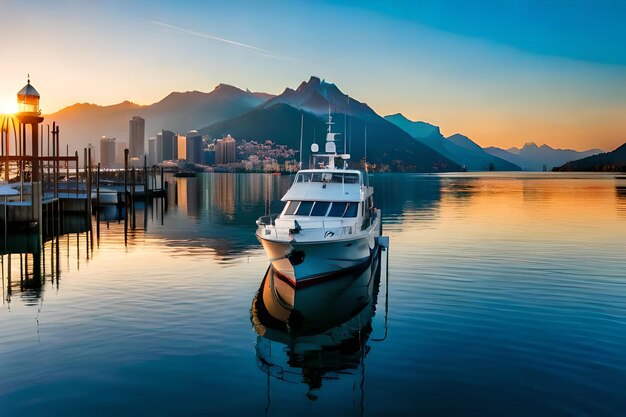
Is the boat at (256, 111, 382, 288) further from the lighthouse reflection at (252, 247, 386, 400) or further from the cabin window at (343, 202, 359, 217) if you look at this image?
the lighthouse reflection at (252, 247, 386, 400)

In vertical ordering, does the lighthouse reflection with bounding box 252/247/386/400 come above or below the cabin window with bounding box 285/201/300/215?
below

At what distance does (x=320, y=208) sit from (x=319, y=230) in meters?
4.20

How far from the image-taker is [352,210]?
2775cm

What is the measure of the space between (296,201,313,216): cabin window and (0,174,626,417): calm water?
3.87 meters

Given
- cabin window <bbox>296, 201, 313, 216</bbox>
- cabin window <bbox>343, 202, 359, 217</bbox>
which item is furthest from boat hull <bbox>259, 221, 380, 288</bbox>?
cabin window <bbox>296, 201, 313, 216</bbox>

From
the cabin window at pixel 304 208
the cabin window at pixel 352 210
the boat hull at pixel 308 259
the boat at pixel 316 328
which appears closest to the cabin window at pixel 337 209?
the cabin window at pixel 352 210

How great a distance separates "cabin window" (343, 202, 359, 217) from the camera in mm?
27531

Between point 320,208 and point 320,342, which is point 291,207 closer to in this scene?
point 320,208

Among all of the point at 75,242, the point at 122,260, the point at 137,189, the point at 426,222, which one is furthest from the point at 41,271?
the point at 137,189

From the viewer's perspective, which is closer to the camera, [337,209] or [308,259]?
[308,259]

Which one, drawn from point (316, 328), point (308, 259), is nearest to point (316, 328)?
point (316, 328)

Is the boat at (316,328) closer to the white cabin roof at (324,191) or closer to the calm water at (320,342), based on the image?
the calm water at (320,342)

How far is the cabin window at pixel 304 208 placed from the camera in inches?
1094

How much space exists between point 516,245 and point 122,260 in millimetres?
26574
